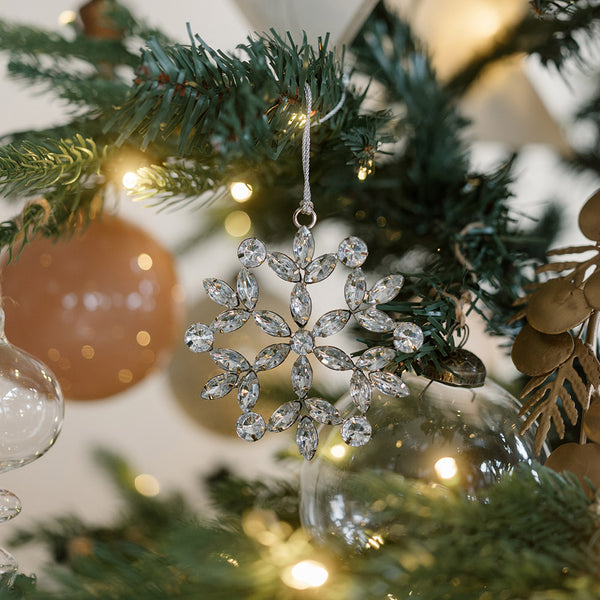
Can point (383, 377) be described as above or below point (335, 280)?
below

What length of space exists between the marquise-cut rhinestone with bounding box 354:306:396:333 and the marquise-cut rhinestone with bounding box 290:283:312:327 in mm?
26

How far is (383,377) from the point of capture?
0.97ft

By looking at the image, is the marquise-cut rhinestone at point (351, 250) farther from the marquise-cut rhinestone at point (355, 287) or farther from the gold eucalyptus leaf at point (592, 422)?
the gold eucalyptus leaf at point (592, 422)

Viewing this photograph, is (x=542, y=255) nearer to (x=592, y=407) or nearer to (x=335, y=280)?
(x=592, y=407)

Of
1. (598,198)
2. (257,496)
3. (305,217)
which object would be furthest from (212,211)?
(598,198)

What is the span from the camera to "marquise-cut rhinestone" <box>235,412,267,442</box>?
0.31 metres

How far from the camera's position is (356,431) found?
29cm

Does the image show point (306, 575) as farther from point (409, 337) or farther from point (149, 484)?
point (149, 484)

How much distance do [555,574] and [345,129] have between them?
0.78ft

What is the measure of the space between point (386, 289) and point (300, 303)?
0.04 m

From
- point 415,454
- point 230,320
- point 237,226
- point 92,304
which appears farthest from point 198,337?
point 237,226

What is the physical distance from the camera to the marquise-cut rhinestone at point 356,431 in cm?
29

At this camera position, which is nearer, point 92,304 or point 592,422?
point 592,422

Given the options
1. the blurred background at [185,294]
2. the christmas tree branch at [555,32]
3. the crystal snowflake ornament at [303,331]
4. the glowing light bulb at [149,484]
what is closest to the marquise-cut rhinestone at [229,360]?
the crystal snowflake ornament at [303,331]
